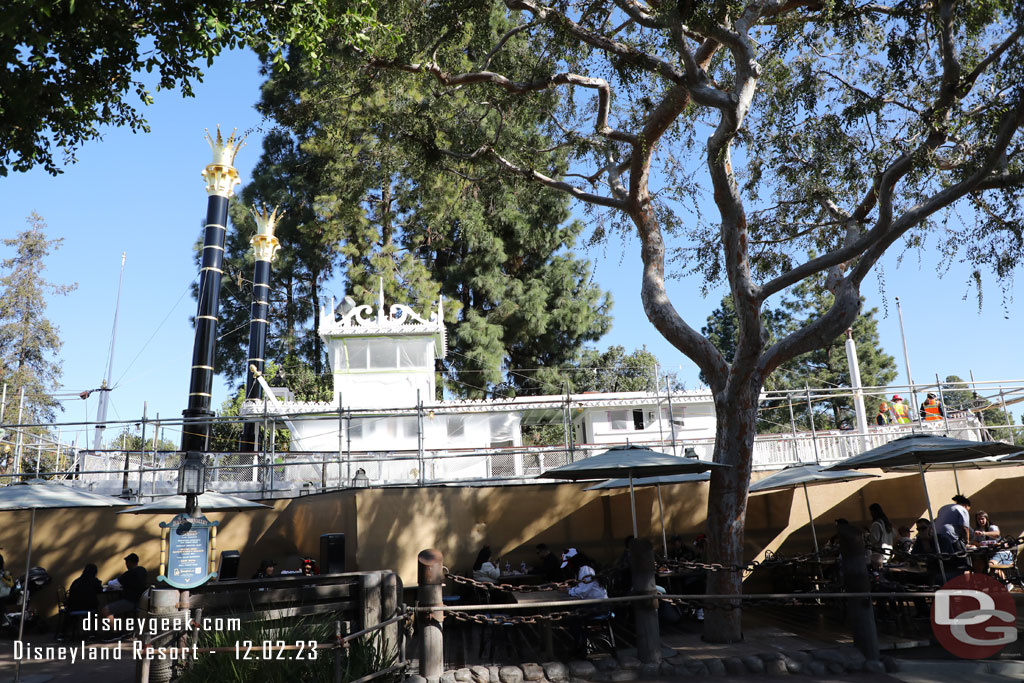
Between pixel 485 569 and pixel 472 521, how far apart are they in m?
1.65

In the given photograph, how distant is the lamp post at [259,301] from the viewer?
2662cm

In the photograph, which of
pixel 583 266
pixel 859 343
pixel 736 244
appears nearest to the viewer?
pixel 736 244

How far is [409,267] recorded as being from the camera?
98.5 ft

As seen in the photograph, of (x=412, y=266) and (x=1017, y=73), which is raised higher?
(x=412, y=266)

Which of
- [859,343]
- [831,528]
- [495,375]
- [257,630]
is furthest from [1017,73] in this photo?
[859,343]

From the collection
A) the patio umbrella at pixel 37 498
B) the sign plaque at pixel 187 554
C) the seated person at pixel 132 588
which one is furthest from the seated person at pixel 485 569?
the patio umbrella at pixel 37 498

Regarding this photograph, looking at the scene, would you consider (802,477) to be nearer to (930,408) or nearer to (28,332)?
(930,408)

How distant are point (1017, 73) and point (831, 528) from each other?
27.8ft

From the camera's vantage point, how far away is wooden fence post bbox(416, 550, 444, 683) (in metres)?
7.58

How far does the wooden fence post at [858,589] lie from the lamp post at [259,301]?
19882 millimetres

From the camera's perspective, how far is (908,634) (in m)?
9.16

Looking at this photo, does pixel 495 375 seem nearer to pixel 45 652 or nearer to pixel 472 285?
pixel 472 285

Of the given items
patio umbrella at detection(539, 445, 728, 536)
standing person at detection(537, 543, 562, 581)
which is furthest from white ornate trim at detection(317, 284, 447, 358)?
patio umbrella at detection(539, 445, 728, 536)

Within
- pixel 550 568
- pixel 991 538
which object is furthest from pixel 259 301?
pixel 991 538
